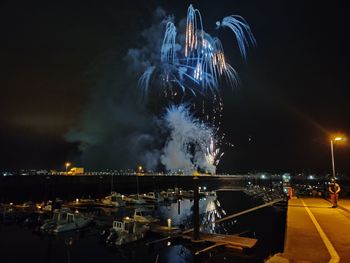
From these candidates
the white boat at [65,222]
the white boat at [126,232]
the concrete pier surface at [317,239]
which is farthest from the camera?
the white boat at [65,222]

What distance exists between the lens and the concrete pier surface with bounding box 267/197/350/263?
38.6 feet

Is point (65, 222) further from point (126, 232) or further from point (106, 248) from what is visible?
point (126, 232)

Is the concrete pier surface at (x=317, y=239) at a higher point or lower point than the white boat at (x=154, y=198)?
higher

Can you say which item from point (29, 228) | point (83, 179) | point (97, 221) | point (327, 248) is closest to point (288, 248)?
point (327, 248)

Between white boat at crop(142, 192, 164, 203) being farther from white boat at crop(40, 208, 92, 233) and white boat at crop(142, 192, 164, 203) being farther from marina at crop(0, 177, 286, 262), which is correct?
white boat at crop(40, 208, 92, 233)

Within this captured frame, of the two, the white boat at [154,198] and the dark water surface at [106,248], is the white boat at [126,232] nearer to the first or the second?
the dark water surface at [106,248]

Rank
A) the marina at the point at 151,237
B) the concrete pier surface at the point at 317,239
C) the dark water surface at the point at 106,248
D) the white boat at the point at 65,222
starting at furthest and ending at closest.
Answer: the white boat at the point at 65,222
the dark water surface at the point at 106,248
the marina at the point at 151,237
the concrete pier surface at the point at 317,239

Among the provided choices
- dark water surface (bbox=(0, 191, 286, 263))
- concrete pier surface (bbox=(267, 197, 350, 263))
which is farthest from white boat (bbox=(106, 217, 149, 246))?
concrete pier surface (bbox=(267, 197, 350, 263))

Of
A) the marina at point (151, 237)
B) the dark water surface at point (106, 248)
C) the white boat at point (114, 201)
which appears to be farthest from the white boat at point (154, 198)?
the dark water surface at point (106, 248)

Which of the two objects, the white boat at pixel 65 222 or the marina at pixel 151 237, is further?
the white boat at pixel 65 222

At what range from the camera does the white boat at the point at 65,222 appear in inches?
1451

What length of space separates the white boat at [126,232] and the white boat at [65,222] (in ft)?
24.6

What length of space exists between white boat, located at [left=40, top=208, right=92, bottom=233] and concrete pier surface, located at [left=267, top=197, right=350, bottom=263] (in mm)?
25972

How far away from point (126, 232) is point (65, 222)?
10.2 metres
